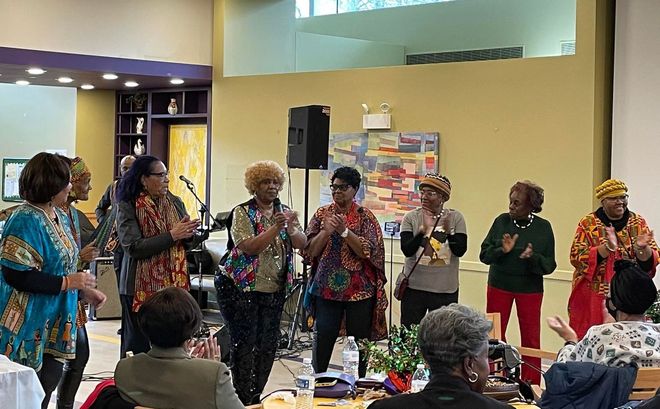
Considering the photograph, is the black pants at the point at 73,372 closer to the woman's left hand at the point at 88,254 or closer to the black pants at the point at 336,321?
the woman's left hand at the point at 88,254

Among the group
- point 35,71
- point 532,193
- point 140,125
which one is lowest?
point 532,193

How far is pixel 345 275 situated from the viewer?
586 centimetres

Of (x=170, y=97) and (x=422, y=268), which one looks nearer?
(x=422, y=268)

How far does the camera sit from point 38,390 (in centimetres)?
404

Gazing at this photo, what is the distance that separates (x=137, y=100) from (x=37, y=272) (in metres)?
7.80

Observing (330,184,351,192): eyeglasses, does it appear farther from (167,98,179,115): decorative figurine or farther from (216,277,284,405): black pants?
(167,98,179,115): decorative figurine

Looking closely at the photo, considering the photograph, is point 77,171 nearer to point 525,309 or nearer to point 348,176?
point 348,176

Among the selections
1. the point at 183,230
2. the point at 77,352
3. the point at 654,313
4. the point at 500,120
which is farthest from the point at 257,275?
the point at 500,120

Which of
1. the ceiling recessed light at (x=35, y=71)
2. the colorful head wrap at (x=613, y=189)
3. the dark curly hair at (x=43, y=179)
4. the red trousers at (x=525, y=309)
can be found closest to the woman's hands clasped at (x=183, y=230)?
the dark curly hair at (x=43, y=179)

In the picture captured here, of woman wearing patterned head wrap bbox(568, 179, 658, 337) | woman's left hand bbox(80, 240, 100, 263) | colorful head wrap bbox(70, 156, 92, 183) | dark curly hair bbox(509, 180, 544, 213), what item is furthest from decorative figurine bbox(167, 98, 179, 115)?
woman's left hand bbox(80, 240, 100, 263)

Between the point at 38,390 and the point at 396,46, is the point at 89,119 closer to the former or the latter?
the point at 396,46

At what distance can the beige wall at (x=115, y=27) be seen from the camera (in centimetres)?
934

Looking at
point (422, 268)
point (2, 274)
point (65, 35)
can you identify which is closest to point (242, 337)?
point (422, 268)

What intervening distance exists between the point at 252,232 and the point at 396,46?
21.5 feet
